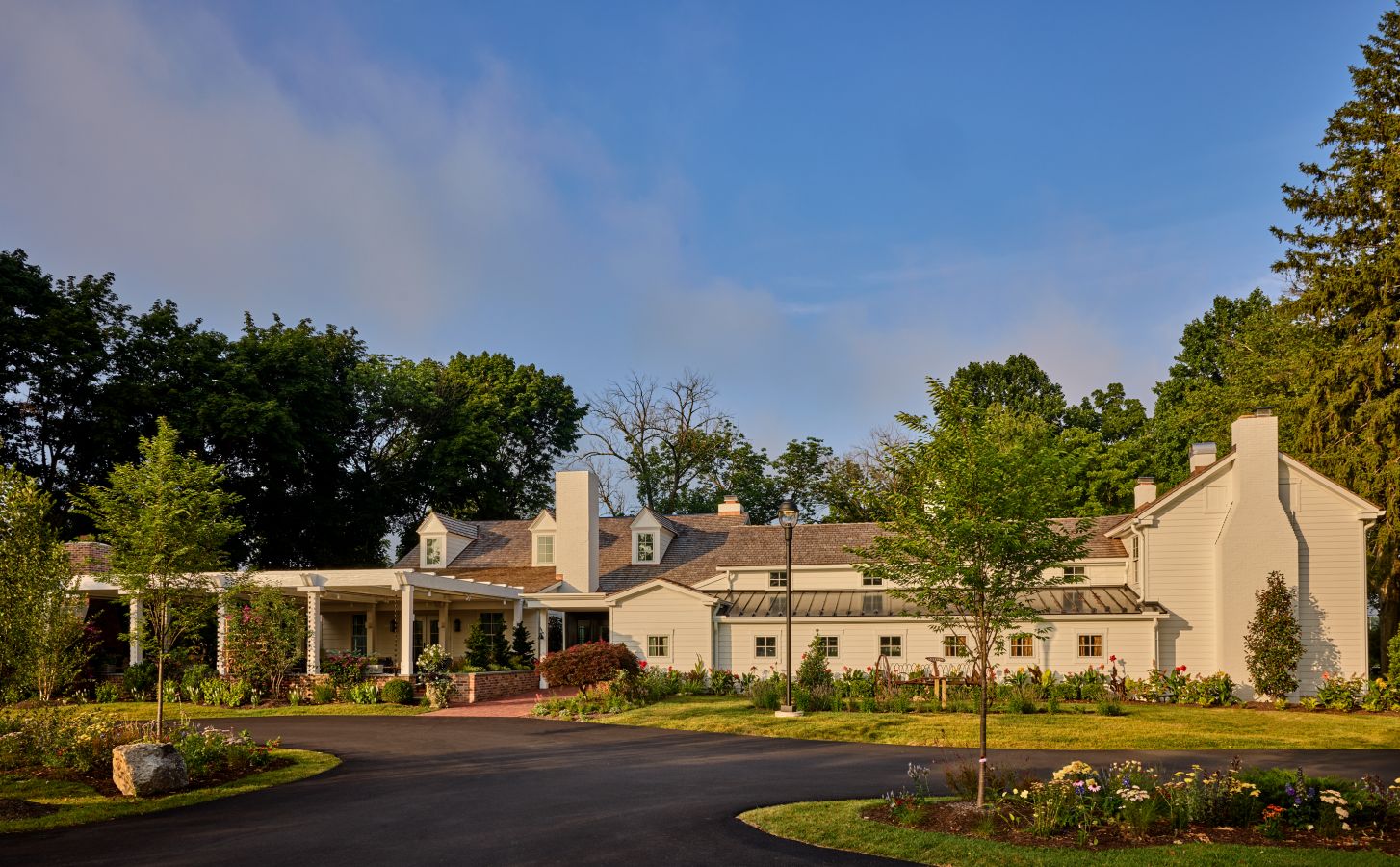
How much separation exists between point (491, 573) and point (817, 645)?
13503 millimetres

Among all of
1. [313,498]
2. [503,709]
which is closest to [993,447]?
[503,709]

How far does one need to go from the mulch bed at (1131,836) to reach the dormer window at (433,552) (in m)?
29.2

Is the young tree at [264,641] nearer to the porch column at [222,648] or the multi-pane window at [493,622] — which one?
the porch column at [222,648]

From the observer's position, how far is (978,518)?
1232 cm

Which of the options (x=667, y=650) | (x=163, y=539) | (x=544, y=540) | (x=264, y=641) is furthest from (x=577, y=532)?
(x=163, y=539)

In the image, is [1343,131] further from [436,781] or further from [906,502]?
[436,781]

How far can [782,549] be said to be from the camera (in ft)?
112

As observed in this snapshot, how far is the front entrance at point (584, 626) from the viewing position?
35.8 m

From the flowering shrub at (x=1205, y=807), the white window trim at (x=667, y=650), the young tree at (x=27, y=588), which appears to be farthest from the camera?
the white window trim at (x=667, y=650)

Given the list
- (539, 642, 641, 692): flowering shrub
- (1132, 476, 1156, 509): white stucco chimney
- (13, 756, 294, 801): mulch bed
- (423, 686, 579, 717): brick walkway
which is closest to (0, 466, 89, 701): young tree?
(13, 756, 294, 801): mulch bed

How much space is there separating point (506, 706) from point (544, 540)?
1127cm

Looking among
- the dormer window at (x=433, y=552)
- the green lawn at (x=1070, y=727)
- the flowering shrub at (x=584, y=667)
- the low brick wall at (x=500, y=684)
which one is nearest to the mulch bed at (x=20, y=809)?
the green lawn at (x=1070, y=727)

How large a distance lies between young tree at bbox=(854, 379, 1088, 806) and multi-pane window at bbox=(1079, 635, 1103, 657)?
17.1 metres

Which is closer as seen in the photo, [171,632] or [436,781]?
[436,781]
